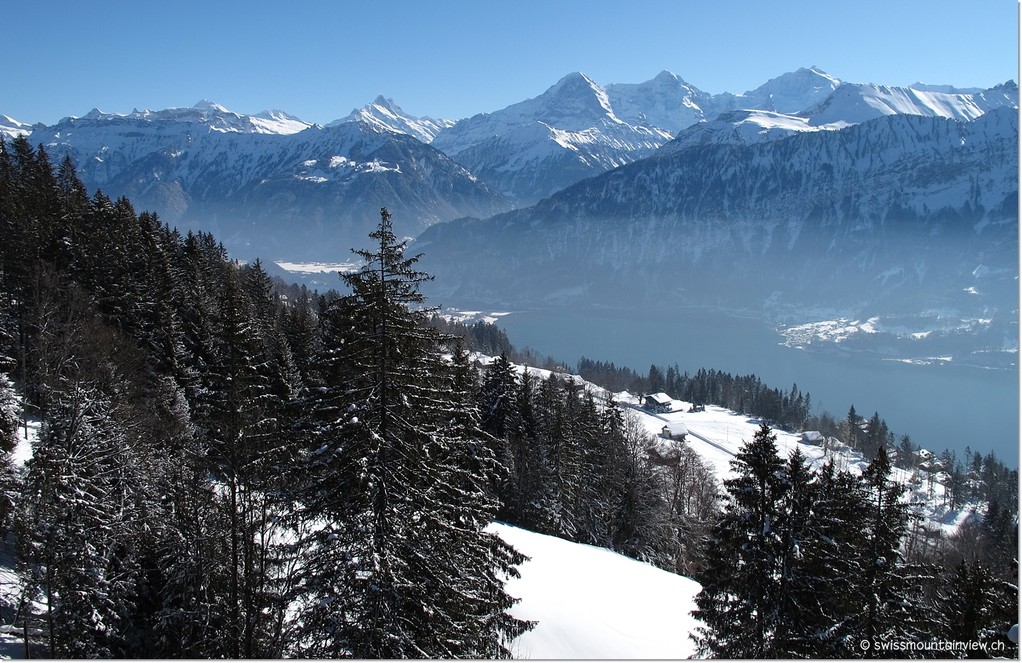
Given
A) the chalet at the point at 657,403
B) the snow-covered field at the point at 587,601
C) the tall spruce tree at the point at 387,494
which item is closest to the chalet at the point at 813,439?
the chalet at the point at 657,403

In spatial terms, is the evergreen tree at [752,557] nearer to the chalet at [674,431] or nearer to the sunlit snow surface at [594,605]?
the sunlit snow surface at [594,605]

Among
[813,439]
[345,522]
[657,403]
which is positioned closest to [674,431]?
[657,403]

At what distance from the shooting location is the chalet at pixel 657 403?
438 feet

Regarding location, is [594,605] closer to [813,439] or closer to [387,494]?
[387,494]

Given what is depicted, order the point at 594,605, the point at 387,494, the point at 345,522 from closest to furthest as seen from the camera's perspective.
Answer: the point at 345,522, the point at 387,494, the point at 594,605

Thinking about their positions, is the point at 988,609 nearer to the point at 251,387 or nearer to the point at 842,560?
the point at 842,560

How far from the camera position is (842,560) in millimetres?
13719

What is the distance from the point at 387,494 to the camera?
1077 cm

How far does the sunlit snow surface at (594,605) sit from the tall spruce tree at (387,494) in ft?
22.5

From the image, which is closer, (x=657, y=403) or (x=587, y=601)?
(x=587, y=601)

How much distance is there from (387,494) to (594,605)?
541 inches

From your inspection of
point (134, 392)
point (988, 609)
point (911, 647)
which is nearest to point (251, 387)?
point (134, 392)

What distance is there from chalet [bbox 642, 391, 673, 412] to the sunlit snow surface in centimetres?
10693

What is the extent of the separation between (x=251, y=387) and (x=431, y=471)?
23.9 ft
